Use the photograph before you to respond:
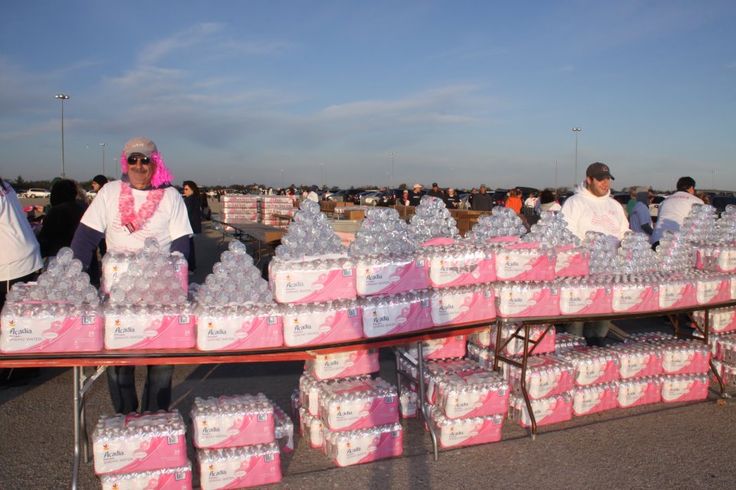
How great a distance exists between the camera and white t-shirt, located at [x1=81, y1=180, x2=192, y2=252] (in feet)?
13.6

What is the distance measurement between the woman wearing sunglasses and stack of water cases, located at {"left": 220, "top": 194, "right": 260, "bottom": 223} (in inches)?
637

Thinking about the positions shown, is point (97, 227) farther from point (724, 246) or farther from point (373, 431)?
point (724, 246)

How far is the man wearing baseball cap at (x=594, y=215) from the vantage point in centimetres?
585

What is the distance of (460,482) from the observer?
4.00m

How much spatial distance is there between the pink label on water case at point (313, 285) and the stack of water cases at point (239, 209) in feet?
55.4

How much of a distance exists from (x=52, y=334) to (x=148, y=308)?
0.54 meters

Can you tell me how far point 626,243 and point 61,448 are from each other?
5147mm

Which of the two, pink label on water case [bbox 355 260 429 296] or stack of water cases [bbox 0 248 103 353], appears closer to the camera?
stack of water cases [bbox 0 248 103 353]

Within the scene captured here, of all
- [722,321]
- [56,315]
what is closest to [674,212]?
[722,321]

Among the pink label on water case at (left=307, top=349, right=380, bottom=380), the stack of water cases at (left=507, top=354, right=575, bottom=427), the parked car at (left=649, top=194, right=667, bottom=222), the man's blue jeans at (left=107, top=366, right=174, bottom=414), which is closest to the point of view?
the man's blue jeans at (left=107, top=366, right=174, bottom=414)

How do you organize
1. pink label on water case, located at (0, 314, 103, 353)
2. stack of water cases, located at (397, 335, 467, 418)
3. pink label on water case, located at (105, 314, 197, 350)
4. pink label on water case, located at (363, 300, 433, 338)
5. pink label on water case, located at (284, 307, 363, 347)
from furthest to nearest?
stack of water cases, located at (397, 335, 467, 418)
pink label on water case, located at (363, 300, 433, 338)
pink label on water case, located at (284, 307, 363, 347)
pink label on water case, located at (105, 314, 197, 350)
pink label on water case, located at (0, 314, 103, 353)

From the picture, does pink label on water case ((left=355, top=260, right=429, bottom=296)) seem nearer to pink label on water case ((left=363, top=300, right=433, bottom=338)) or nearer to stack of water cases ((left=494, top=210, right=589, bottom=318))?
pink label on water case ((left=363, top=300, right=433, bottom=338))

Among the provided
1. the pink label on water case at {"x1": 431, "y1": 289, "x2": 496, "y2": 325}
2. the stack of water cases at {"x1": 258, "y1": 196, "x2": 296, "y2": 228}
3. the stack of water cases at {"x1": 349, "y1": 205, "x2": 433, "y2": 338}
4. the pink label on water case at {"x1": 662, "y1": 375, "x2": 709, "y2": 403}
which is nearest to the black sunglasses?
the stack of water cases at {"x1": 349, "y1": 205, "x2": 433, "y2": 338}

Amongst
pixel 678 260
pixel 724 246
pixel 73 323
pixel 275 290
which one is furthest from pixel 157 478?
pixel 724 246
